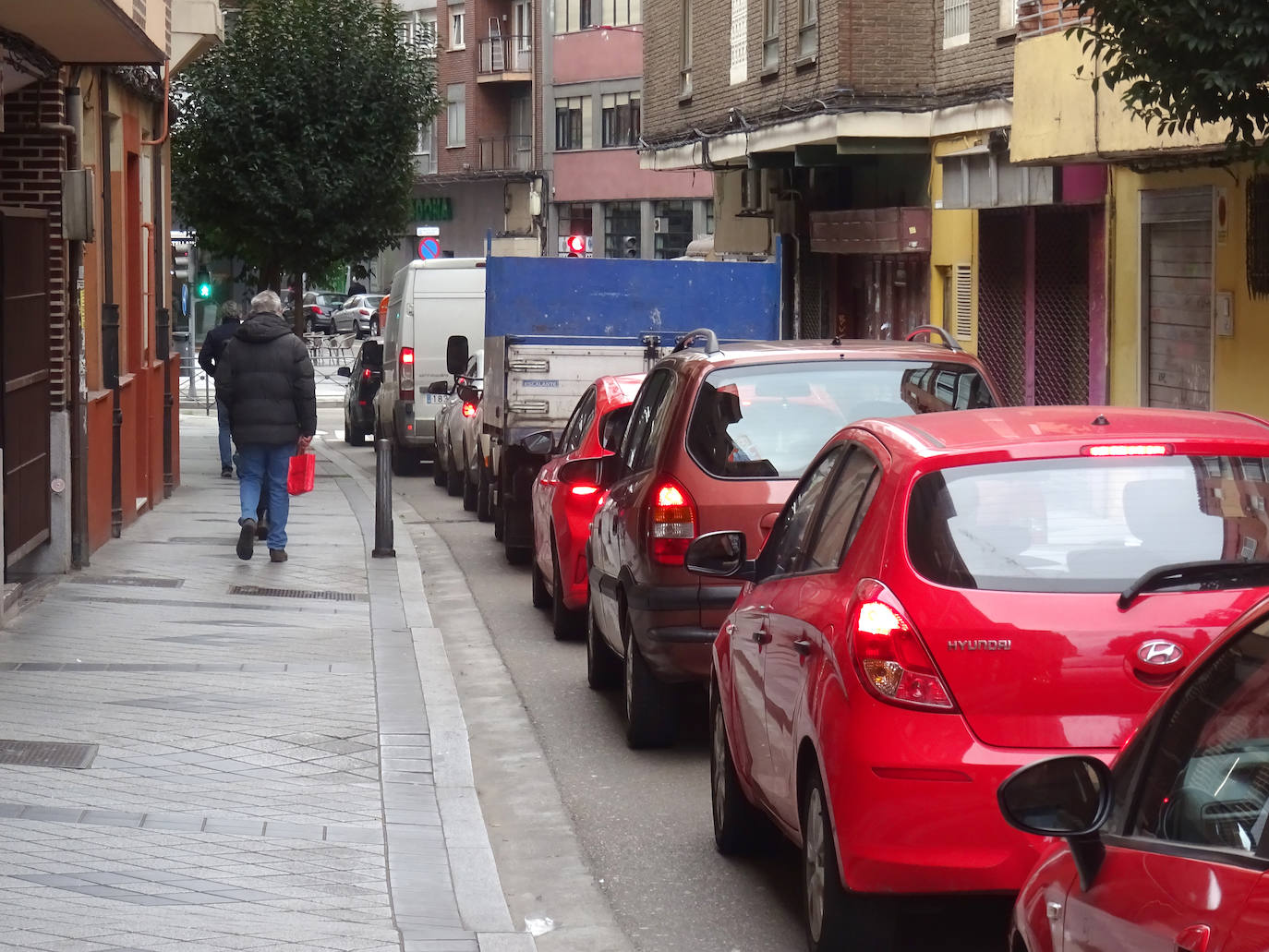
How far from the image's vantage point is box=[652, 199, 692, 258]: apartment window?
50.0 m

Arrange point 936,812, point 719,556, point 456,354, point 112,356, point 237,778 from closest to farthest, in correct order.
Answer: point 936,812
point 719,556
point 237,778
point 112,356
point 456,354

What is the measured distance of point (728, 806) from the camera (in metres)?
6.66

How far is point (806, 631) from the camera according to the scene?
5465 mm

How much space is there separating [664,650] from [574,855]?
1344 millimetres

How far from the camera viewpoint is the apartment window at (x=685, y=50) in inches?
1265

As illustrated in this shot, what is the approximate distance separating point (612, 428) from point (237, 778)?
500cm

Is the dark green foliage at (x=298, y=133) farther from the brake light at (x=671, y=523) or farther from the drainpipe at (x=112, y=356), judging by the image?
the brake light at (x=671, y=523)

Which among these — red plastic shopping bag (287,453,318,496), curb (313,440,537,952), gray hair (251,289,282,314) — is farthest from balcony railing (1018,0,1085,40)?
curb (313,440,537,952)

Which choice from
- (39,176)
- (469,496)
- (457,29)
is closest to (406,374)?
(469,496)

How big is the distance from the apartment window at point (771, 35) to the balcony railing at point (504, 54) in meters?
32.4

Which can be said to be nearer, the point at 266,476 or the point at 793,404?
the point at 793,404

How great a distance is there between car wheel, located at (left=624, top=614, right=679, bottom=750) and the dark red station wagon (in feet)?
0.04

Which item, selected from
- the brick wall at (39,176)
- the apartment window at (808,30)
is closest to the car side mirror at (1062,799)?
the brick wall at (39,176)

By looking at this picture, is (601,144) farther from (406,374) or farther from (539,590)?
(539,590)
